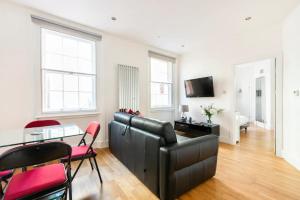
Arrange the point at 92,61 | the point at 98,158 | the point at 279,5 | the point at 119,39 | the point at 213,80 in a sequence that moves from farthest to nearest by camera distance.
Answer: the point at 213,80
the point at 119,39
the point at 92,61
the point at 98,158
the point at 279,5

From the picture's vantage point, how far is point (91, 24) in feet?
10.6

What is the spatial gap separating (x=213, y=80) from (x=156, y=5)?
2.73 metres

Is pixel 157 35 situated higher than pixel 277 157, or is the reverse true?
pixel 157 35

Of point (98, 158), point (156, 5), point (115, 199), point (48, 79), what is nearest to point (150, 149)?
point (115, 199)

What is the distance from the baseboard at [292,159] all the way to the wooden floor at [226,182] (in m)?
0.08

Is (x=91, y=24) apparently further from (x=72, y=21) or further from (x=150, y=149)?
(x=150, y=149)

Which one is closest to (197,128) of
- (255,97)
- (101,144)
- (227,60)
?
(227,60)

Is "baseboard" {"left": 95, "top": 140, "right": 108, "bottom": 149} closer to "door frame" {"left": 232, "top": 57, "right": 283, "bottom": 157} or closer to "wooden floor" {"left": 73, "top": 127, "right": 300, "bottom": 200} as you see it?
"wooden floor" {"left": 73, "top": 127, "right": 300, "bottom": 200}

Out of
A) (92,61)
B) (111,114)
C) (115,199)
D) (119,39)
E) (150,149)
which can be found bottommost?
(115,199)

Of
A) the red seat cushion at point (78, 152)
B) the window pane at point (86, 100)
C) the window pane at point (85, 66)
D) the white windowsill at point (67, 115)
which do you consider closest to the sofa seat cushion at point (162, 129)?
the red seat cushion at point (78, 152)

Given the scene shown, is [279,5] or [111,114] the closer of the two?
[279,5]

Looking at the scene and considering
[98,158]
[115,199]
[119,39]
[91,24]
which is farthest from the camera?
[119,39]

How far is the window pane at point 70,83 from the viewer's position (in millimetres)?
3222

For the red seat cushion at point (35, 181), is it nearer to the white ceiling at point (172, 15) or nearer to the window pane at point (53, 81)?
the window pane at point (53, 81)
